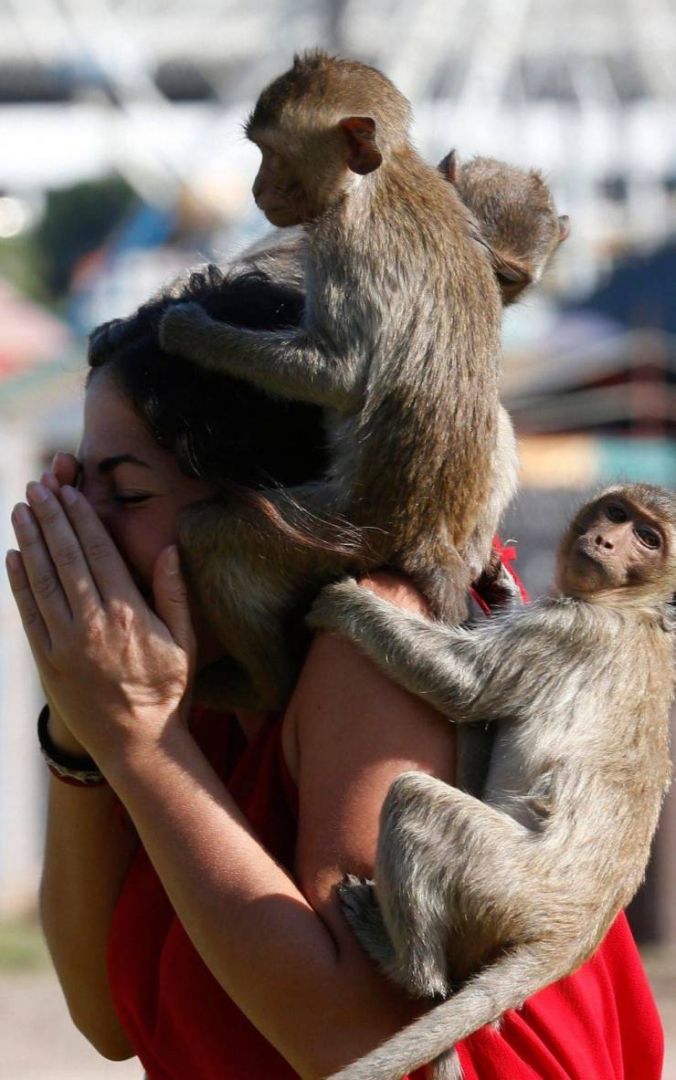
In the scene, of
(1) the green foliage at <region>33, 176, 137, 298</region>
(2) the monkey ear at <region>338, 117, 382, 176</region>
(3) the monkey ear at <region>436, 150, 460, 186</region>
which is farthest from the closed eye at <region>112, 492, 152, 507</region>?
(1) the green foliage at <region>33, 176, 137, 298</region>

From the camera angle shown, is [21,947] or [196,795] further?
[21,947]

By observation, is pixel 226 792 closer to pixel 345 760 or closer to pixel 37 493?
pixel 345 760

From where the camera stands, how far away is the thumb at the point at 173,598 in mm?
2883

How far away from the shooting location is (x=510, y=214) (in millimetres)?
4059

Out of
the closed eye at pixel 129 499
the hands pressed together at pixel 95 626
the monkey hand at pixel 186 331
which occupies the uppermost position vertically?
the monkey hand at pixel 186 331

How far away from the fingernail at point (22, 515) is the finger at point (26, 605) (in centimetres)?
6

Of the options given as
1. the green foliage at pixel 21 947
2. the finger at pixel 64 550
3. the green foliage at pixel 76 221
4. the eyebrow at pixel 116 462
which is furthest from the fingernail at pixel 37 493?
the green foliage at pixel 76 221

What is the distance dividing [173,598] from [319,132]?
1.35m

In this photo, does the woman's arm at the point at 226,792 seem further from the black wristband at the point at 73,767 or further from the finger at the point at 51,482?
the black wristband at the point at 73,767

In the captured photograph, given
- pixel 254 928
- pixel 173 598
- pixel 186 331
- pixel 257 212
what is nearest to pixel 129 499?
pixel 173 598

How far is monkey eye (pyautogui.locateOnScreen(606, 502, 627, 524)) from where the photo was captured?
3.45 metres

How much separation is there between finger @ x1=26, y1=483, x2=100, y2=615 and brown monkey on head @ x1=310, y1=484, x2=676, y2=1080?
0.44 m

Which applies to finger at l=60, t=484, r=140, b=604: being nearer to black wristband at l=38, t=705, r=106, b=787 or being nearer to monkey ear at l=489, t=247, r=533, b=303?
black wristband at l=38, t=705, r=106, b=787

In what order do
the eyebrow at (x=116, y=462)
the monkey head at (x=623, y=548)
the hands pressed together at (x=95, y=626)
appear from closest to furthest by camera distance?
the hands pressed together at (x=95, y=626)
the eyebrow at (x=116, y=462)
the monkey head at (x=623, y=548)
